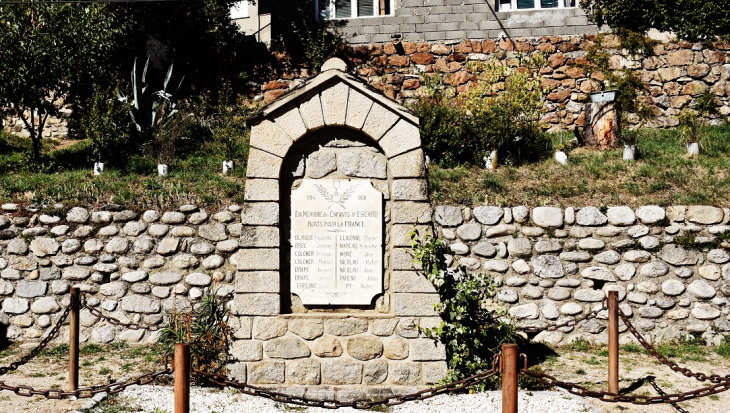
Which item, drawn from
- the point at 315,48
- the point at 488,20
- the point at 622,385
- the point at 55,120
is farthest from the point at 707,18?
the point at 55,120

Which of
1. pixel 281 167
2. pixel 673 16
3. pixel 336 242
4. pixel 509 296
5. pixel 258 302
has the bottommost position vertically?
pixel 509 296

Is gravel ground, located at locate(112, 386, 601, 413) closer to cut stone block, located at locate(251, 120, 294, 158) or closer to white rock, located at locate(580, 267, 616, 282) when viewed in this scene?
cut stone block, located at locate(251, 120, 294, 158)

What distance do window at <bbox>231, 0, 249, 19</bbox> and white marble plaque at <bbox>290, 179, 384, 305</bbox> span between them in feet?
33.3

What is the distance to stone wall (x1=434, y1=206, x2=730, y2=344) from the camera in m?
7.59

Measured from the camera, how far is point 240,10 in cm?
1522

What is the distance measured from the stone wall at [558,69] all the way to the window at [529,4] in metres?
0.77

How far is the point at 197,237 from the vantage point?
312 inches

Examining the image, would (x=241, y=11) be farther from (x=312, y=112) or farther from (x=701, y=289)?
(x=701, y=289)

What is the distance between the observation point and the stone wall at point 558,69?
1220 cm

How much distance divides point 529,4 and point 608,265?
7.24 meters

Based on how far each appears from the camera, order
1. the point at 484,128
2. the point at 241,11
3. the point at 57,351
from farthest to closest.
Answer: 1. the point at 241,11
2. the point at 484,128
3. the point at 57,351

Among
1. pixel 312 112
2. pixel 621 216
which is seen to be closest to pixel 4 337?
pixel 312 112

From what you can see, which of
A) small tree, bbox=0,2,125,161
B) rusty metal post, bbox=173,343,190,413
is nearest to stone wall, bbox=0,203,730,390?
small tree, bbox=0,2,125,161

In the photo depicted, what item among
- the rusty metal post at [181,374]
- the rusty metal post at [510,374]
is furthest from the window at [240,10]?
the rusty metal post at [510,374]
